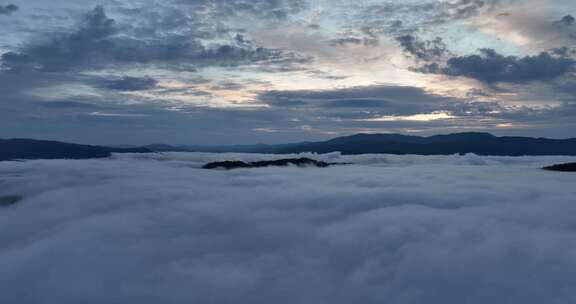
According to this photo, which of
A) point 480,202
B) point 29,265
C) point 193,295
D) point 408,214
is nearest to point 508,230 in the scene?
point 408,214

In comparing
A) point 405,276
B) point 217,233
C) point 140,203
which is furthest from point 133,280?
point 140,203

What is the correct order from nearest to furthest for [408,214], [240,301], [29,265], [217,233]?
[240,301] → [29,265] → [217,233] → [408,214]

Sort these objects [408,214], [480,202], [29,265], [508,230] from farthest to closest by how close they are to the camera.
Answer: [480,202]
[408,214]
[508,230]
[29,265]

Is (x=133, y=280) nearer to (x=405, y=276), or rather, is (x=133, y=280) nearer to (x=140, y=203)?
(x=405, y=276)

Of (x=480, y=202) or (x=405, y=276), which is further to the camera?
(x=480, y=202)

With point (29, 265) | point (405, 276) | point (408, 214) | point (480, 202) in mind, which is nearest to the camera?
point (405, 276)

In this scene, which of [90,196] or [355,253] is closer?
[355,253]

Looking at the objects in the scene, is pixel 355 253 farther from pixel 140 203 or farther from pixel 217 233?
pixel 140 203

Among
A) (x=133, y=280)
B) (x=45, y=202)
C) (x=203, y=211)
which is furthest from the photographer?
(x=45, y=202)

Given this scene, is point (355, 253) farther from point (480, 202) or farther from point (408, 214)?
point (480, 202)
